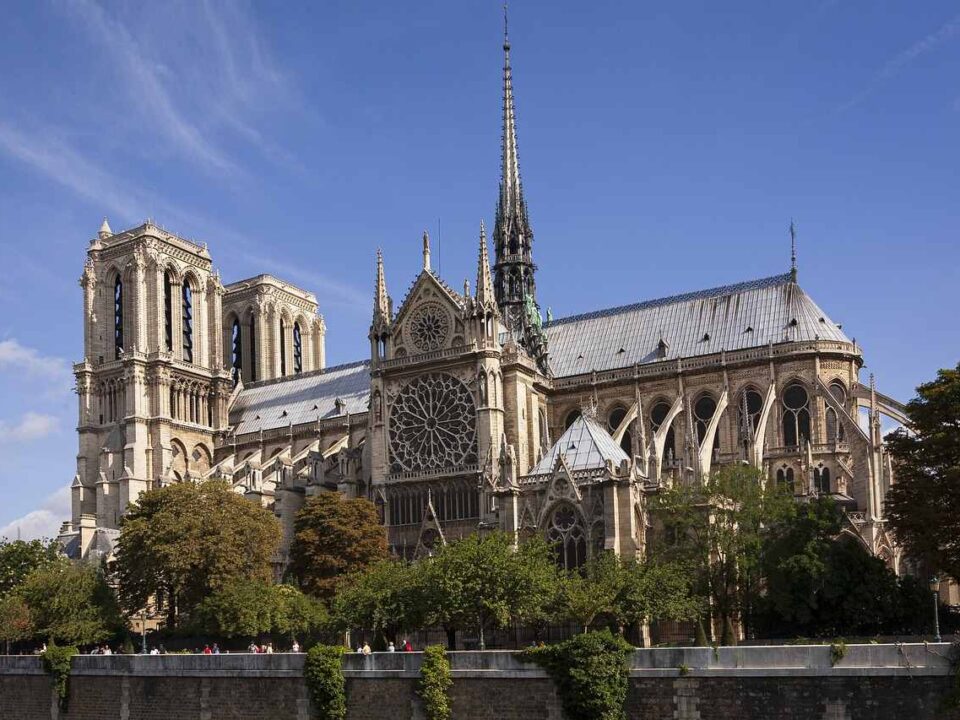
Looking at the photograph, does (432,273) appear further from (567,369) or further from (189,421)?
(189,421)

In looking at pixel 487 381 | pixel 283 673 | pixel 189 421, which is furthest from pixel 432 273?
pixel 283 673

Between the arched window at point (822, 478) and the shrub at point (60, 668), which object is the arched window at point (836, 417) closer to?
the arched window at point (822, 478)

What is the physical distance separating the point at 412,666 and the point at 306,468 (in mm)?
40004

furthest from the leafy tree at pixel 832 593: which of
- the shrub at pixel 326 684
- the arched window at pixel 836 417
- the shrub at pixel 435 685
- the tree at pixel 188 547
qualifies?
the tree at pixel 188 547

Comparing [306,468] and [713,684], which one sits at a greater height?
[306,468]

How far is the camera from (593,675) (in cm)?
3675

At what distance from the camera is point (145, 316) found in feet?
305

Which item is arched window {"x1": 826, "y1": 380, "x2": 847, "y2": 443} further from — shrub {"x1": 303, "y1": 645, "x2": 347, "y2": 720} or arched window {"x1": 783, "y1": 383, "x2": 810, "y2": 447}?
shrub {"x1": 303, "y1": 645, "x2": 347, "y2": 720}

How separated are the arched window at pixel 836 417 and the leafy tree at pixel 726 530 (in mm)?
15213

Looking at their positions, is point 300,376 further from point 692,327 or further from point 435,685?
point 435,685

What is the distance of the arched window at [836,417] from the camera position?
224 feet

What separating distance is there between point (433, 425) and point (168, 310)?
32.3 metres

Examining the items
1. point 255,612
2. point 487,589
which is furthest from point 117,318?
point 487,589

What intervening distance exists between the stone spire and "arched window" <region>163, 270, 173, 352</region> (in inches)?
1001
